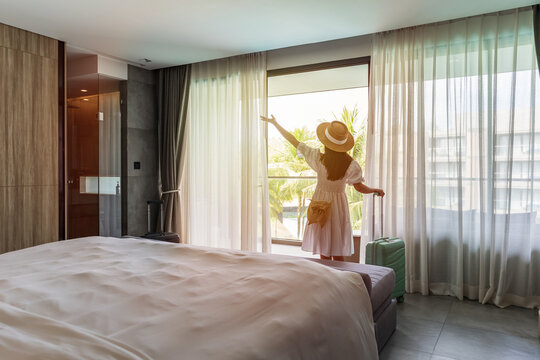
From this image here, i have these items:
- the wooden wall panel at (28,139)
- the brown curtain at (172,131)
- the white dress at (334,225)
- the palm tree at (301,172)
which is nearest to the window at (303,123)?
the palm tree at (301,172)

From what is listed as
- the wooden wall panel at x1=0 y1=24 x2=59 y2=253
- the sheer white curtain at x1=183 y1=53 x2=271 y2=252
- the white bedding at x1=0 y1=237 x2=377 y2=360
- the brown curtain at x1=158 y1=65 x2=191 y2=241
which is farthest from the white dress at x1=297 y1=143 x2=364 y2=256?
the wooden wall panel at x1=0 y1=24 x2=59 y2=253

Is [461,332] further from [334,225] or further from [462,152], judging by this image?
[462,152]

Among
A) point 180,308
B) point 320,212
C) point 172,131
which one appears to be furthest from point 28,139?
point 180,308

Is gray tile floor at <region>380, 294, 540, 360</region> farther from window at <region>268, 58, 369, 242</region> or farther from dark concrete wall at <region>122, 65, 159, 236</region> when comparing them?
dark concrete wall at <region>122, 65, 159, 236</region>

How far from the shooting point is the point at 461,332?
8.53 feet

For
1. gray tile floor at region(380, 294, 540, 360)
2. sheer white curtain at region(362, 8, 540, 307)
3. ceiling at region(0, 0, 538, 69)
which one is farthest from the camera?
sheer white curtain at region(362, 8, 540, 307)

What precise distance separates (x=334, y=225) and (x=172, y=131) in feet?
9.21

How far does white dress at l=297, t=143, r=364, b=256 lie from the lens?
3.24 metres

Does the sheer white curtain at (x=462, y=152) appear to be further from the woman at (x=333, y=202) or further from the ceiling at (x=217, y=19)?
the woman at (x=333, y=202)

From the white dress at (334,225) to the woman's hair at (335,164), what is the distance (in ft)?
0.12

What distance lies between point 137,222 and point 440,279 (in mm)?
3671

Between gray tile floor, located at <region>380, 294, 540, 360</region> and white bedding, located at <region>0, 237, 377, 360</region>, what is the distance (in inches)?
32.3

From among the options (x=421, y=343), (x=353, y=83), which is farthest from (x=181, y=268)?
(x=353, y=83)

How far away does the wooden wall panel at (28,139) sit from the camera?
3514mm
